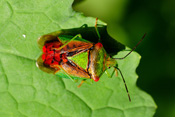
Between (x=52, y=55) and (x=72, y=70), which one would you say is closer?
(x=52, y=55)

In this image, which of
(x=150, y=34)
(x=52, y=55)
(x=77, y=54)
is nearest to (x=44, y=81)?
(x=52, y=55)

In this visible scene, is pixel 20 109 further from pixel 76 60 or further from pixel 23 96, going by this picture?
pixel 76 60

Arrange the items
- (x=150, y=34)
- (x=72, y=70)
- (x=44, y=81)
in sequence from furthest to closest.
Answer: (x=150, y=34)
(x=72, y=70)
(x=44, y=81)

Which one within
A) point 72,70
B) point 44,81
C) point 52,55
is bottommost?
point 44,81

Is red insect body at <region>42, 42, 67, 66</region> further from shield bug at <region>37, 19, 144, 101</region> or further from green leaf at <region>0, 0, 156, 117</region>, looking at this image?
green leaf at <region>0, 0, 156, 117</region>

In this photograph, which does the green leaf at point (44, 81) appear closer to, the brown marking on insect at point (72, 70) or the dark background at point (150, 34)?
the brown marking on insect at point (72, 70)

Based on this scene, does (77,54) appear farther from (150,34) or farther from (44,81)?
(150,34)

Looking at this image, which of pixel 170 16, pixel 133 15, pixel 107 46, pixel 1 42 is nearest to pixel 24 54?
pixel 1 42
